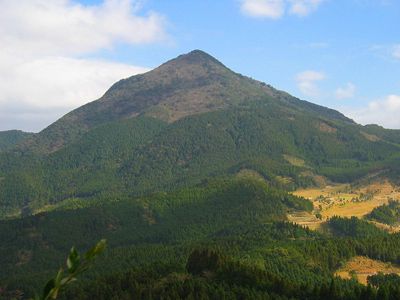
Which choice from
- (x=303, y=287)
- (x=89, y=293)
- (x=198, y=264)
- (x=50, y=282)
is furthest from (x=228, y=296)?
(x=50, y=282)

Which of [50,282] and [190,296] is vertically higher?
→ [50,282]

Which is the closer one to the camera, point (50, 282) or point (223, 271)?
point (50, 282)

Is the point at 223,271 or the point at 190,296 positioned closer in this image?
the point at 190,296

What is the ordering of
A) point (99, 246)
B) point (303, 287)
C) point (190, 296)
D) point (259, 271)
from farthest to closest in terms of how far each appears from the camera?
1. point (259, 271)
2. point (303, 287)
3. point (190, 296)
4. point (99, 246)

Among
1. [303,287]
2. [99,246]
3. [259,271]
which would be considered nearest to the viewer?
[99,246]

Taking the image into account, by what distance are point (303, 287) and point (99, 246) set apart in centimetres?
16751

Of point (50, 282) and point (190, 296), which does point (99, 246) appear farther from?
point (190, 296)

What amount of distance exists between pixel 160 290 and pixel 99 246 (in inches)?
6742

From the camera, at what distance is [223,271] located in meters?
190

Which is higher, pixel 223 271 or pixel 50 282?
pixel 50 282

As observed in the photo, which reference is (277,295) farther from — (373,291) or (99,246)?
(99,246)

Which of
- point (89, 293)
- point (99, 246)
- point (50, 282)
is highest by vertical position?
point (99, 246)

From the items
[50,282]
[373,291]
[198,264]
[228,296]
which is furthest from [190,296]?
[50,282]

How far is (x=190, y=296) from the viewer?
159125 millimetres
